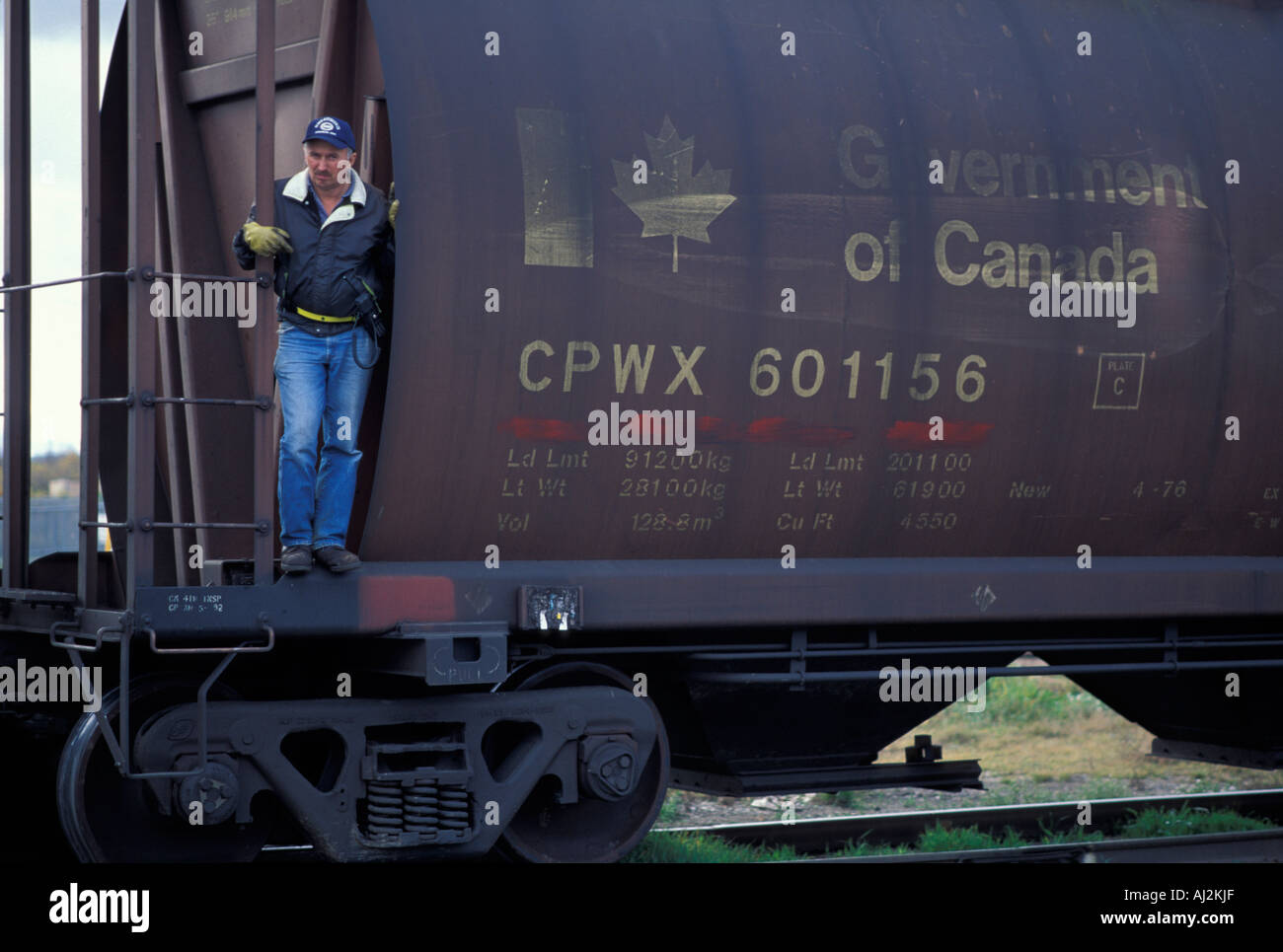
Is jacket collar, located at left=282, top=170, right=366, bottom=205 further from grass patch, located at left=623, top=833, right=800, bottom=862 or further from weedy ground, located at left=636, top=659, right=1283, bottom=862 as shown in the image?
weedy ground, located at left=636, top=659, right=1283, bottom=862

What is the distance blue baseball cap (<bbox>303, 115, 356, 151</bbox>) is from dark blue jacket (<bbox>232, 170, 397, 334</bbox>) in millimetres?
138

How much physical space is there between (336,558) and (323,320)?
0.93 meters

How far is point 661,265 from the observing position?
655 centimetres

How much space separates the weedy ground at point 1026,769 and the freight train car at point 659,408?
69.0 inches

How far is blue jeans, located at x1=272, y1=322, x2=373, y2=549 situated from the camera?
6098 mm

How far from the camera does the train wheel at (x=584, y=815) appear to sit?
6891mm

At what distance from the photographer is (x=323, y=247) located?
20.1ft

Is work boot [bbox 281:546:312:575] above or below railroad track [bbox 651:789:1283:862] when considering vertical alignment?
above

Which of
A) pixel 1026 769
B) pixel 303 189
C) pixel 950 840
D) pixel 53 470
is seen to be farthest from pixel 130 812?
pixel 53 470

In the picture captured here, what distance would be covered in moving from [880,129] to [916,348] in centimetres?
97

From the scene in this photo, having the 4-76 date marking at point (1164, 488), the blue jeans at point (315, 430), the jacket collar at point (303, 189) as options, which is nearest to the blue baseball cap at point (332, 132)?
the jacket collar at point (303, 189)

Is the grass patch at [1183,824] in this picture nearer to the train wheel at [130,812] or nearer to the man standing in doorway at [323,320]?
the train wheel at [130,812]

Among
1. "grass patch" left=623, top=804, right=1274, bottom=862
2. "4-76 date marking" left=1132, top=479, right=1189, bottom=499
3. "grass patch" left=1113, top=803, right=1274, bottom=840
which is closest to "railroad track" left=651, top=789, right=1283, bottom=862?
"grass patch" left=623, top=804, right=1274, bottom=862
